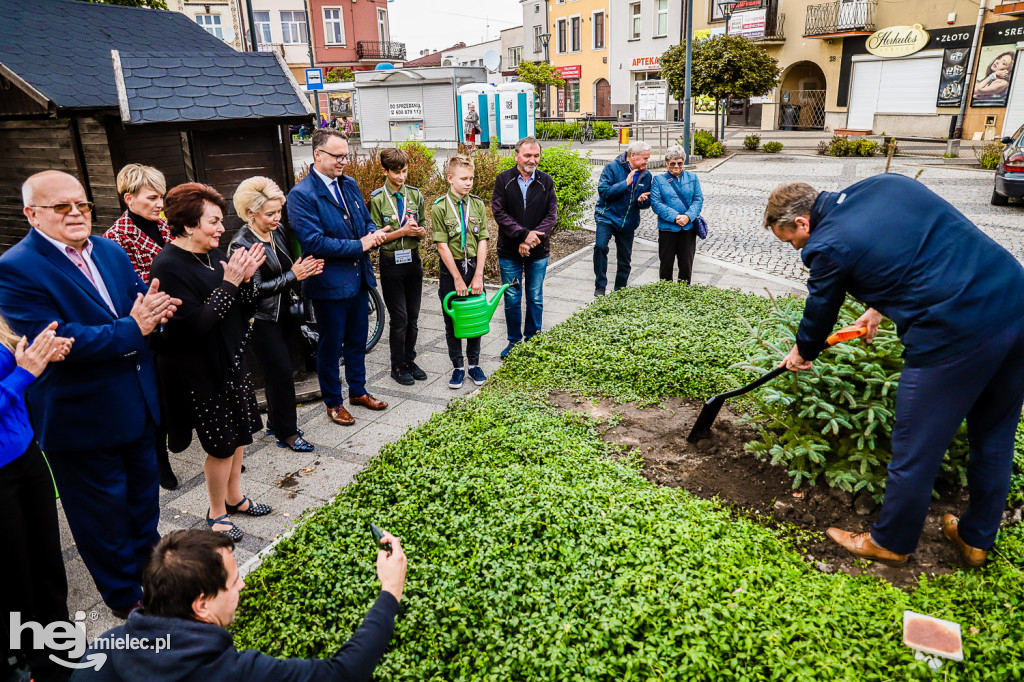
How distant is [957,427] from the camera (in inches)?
115

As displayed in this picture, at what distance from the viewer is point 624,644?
8.54 ft

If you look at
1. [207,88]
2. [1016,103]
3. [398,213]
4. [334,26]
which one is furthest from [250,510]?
[334,26]

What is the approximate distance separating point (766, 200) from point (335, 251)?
13182mm

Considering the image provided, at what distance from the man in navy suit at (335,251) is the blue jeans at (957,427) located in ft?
12.2

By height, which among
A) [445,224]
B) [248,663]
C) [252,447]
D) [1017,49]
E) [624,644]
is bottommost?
[252,447]

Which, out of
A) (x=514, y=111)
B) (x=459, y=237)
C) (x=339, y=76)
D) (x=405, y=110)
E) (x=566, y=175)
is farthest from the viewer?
Answer: (x=339, y=76)

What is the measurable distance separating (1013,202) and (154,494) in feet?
50.6

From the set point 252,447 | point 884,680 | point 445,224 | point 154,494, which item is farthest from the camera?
point 445,224

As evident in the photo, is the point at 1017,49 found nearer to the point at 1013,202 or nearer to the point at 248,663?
the point at 1013,202

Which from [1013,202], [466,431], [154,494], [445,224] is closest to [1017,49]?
[1013,202]

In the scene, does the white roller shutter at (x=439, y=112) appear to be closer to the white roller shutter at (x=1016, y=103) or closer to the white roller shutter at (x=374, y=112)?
the white roller shutter at (x=374, y=112)

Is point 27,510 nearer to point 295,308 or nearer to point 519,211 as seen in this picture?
point 295,308

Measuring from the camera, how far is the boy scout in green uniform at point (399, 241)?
5641 millimetres

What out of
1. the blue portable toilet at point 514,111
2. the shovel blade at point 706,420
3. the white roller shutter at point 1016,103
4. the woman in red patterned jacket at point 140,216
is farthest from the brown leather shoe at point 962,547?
the blue portable toilet at point 514,111
